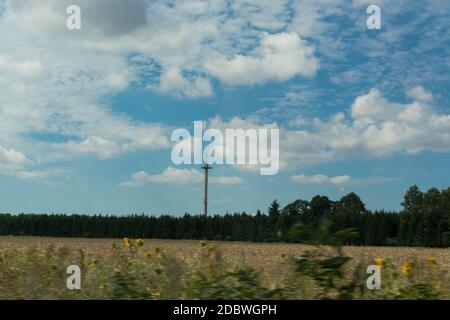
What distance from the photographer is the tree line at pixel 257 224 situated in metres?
41.7

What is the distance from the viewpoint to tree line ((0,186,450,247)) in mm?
41656

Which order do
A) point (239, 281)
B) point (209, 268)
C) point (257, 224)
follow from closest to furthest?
point (239, 281) → point (209, 268) → point (257, 224)

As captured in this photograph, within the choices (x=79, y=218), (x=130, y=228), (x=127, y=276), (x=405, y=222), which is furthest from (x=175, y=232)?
(x=127, y=276)

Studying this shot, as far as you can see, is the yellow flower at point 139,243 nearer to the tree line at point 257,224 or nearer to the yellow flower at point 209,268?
the yellow flower at point 209,268

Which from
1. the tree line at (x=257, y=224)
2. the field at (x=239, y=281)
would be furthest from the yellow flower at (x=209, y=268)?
the tree line at (x=257, y=224)

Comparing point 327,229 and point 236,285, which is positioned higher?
point 327,229

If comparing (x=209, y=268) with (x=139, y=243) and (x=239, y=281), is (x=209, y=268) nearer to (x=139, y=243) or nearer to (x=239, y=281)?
(x=239, y=281)

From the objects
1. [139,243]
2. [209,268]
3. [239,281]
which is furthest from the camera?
[139,243]

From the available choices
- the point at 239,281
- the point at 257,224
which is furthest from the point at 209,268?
the point at 257,224

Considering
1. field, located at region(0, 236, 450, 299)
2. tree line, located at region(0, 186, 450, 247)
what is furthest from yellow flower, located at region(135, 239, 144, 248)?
tree line, located at region(0, 186, 450, 247)

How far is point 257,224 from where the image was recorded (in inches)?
1639
